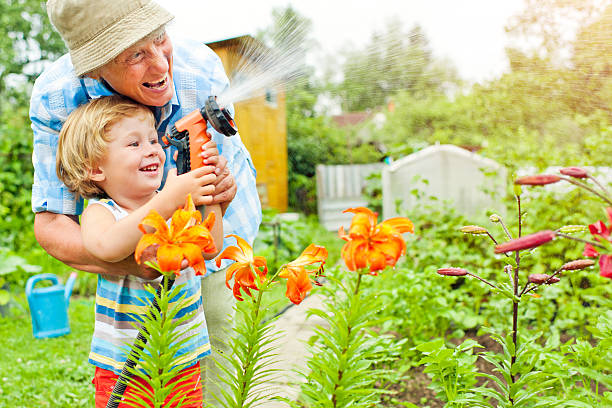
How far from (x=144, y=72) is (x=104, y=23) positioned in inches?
5.5

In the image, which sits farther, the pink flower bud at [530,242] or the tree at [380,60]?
the tree at [380,60]

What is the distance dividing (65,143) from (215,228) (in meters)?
0.46

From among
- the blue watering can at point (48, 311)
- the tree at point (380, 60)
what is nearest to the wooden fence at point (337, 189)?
the blue watering can at point (48, 311)

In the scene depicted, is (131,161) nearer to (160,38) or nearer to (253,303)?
(160,38)

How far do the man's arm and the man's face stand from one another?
390 mm

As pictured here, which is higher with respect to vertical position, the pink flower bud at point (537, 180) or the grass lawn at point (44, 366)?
the pink flower bud at point (537, 180)

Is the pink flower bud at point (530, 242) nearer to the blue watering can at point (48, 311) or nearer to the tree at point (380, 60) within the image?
the tree at point (380, 60)

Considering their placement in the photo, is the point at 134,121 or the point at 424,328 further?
the point at 424,328

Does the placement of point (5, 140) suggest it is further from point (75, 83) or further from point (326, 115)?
point (326, 115)

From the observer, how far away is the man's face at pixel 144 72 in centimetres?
124

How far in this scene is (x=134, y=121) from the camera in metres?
1.28

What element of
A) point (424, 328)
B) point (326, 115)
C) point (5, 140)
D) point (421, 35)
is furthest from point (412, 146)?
point (326, 115)

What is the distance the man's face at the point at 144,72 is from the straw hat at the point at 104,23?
0.03 meters

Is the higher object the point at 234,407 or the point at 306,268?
the point at 306,268
